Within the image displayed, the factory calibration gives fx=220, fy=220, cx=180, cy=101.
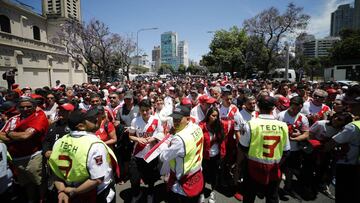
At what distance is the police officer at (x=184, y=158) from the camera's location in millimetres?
2680

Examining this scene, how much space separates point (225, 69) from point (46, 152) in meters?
41.8

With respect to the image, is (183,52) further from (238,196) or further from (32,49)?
(238,196)

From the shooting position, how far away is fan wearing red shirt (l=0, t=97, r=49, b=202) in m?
3.66

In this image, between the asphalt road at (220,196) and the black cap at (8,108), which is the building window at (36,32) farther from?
the asphalt road at (220,196)

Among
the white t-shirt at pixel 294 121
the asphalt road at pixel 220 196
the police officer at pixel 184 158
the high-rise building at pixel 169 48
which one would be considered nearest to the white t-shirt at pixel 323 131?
the white t-shirt at pixel 294 121

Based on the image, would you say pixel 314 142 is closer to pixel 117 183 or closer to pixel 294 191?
pixel 294 191

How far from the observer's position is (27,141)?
383cm

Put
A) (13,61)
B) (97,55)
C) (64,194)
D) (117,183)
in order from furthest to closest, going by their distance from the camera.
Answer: (97,55) < (13,61) < (117,183) < (64,194)

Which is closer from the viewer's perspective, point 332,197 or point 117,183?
point 332,197

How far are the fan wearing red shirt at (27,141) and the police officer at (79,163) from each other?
1.72m

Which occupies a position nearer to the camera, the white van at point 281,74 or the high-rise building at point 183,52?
the white van at point 281,74

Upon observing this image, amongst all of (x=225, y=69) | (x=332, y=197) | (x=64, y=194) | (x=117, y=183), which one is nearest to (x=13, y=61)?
(x=117, y=183)

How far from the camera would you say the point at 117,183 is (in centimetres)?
534

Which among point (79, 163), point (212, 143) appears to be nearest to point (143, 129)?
point (212, 143)
